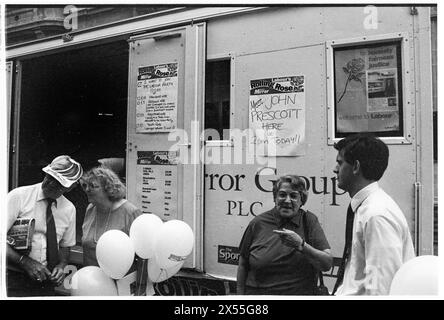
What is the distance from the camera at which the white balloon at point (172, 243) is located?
2424 mm

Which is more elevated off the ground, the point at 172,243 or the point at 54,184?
the point at 54,184

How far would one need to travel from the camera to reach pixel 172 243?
2.42m

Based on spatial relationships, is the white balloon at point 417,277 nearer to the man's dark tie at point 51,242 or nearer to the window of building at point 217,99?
the window of building at point 217,99

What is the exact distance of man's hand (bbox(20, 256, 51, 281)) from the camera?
2.58m

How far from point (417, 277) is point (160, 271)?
1.42 meters

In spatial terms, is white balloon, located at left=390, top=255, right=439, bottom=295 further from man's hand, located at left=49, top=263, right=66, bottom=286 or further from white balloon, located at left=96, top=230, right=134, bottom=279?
man's hand, located at left=49, top=263, right=66, bottom=286

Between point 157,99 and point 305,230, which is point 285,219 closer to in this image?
point 305,230

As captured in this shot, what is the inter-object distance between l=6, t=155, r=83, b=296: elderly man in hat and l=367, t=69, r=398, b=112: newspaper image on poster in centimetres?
176

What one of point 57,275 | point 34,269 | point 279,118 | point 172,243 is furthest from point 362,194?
point 34,269

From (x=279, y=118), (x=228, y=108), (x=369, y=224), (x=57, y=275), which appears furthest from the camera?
(x=57, y=275)

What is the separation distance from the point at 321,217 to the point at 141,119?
1222 millimetres

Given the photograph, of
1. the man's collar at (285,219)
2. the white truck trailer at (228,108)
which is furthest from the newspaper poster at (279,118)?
the man's collar at (285,219)
